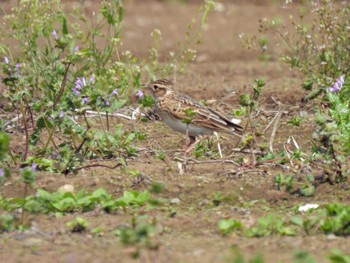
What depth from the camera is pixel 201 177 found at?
7.70m

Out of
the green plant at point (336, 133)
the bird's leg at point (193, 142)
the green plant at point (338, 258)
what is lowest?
the bird's leg at point (193, 142)

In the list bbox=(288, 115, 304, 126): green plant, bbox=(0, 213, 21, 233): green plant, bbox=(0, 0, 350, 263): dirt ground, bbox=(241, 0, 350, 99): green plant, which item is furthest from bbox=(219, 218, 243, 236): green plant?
bbox=(241, 0, 350, 99): green plant

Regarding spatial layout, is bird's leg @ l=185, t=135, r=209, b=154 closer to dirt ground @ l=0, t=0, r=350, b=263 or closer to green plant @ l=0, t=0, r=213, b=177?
dirt ground @ l=0, t=0, r=350, b=263

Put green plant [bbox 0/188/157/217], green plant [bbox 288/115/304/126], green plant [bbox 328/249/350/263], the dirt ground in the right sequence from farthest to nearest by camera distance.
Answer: green plant [bbox 288/115/304/126], green plant [bbox 0/188/157/217], the dirt ground, green plant [bbox 328/249/350/263]

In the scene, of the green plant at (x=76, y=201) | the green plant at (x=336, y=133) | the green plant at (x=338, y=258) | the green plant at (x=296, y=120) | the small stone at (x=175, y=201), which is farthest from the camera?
the green plant at (x=296, y=120)

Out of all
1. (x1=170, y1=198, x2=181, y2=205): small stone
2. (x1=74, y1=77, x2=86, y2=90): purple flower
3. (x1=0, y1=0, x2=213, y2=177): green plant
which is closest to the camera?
(x1=170, y1=198, x2=181, y2=205): small stone

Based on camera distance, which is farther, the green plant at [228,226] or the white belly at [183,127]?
the white belly at [183,127]

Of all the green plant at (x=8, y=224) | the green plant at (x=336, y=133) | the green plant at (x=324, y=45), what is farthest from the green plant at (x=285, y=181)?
the green plant at (x=324, y=45)

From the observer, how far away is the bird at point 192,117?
927cm

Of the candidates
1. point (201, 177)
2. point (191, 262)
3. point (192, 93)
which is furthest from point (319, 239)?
point (192, 93)

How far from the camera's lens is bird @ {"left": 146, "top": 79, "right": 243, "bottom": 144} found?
927 centimetres

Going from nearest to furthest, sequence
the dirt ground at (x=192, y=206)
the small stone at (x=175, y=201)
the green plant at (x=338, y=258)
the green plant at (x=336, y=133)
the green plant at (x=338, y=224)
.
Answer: the green plant at (x=338, y=258) < the dirt ground at (x=192, y=206) < the green plant at (x=338, y=224) < the green plant at (x=336, y=133) < the small stone at (x=175, y=201)

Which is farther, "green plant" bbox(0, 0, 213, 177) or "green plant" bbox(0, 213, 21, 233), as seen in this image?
"green plant" bbox(0, 0, 213, 177)

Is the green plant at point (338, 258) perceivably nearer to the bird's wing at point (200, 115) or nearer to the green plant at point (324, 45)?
the bird's wing at point (200, 115)
